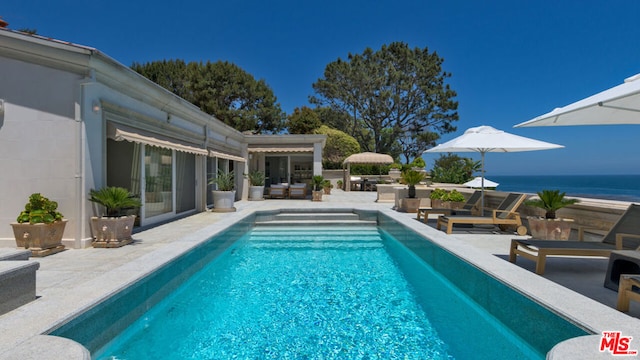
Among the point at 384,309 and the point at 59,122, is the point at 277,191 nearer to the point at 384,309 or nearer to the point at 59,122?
the point at 59,122

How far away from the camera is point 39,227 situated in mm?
6926

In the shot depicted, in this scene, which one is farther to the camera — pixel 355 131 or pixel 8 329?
pixel 355 131

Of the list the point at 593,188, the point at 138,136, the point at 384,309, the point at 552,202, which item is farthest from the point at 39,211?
the point at 593,188

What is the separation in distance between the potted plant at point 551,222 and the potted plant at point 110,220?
9.84 m

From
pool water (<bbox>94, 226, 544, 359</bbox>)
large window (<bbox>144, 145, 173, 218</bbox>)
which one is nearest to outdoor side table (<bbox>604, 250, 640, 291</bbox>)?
pool water (<bbox>94, 226, 544, 359</bbox>)

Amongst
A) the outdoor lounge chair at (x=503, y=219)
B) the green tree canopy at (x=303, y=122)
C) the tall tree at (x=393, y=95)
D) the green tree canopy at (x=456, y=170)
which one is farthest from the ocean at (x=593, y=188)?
the outdoor lounge chair at (x=503, y=219)

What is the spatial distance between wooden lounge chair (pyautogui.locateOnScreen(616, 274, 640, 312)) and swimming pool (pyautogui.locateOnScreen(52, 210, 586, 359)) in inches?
34.5

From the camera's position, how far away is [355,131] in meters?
44.9

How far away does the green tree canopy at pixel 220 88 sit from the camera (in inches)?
1481

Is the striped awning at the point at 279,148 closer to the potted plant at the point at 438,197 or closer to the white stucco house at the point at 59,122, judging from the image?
the potted plant at the point at 438,197

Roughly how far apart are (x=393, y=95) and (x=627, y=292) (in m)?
39.2

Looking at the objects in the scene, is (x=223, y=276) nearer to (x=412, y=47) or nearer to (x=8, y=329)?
(x=8, y=329)

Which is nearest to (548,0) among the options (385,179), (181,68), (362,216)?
(385,179)

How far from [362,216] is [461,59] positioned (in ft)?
117
